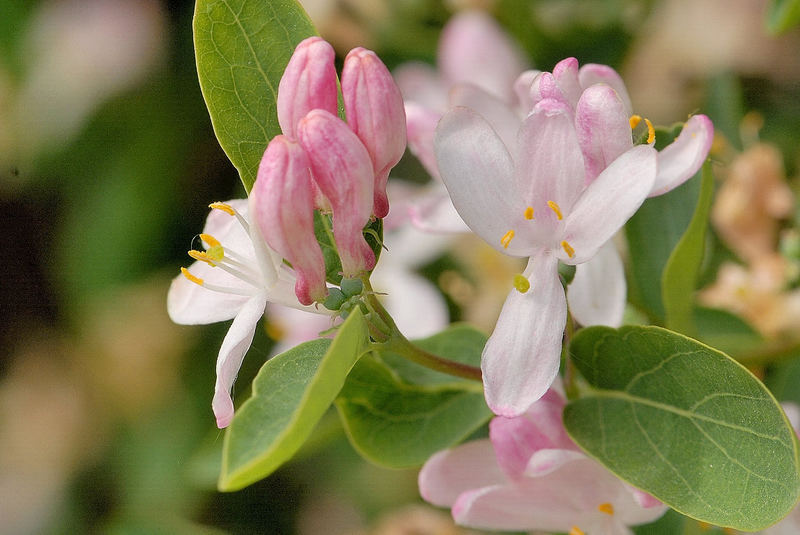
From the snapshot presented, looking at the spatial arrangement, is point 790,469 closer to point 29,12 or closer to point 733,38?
point 733,38

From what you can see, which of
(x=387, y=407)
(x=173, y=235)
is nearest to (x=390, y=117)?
(x=387, y=407)

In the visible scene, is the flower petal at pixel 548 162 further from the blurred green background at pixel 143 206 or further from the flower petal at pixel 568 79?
the blurred green background at pixel 143 206

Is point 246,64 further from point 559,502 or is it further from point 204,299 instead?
point 559,502

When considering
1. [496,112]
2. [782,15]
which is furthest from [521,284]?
[782,15]

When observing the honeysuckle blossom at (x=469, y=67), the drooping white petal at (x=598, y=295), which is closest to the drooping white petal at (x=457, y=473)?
the drooping white petal at (x=598, y=295)

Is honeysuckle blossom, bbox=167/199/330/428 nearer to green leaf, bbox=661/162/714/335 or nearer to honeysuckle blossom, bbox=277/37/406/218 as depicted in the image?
honeysuckle blossom, bbox=277/37/406/218
